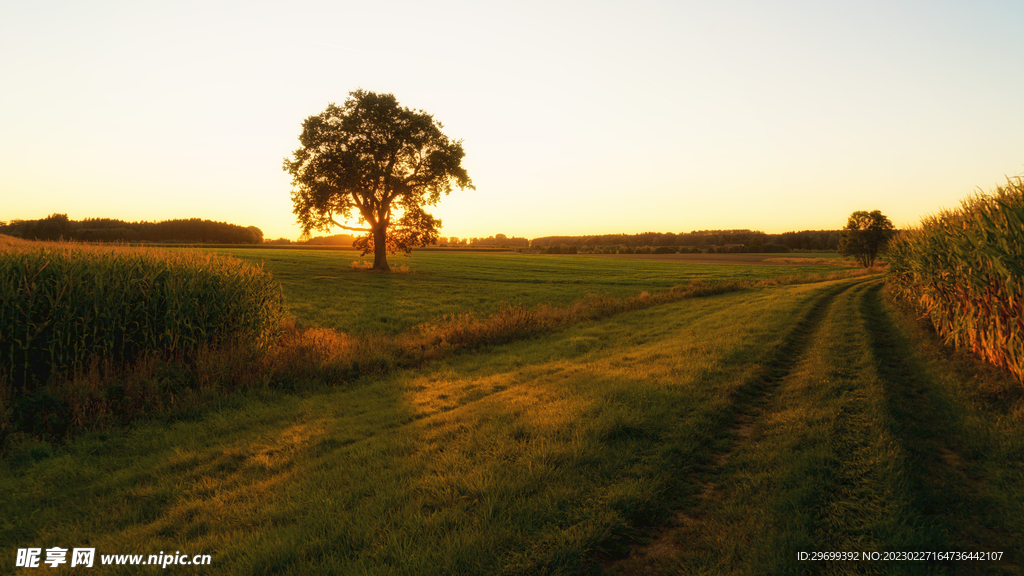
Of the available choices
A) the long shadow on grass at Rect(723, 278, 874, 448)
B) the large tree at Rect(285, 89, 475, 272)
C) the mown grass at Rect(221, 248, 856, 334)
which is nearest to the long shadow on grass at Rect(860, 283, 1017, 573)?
the long shadow on grass at Rect(723, 278, 874, 448)

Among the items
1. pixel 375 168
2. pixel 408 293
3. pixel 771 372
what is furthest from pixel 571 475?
pixel 375 168

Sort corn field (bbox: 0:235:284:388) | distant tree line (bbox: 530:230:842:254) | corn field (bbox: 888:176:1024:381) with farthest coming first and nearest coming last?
distant tree line (bbox: 530:230:842:254) → corn field (bbox: 0:235:284:388) → corn field (bbox: 888:176:1024:381)

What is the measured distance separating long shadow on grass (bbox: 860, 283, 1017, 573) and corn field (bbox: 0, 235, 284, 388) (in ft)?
44.1

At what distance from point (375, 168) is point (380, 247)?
7794 mm

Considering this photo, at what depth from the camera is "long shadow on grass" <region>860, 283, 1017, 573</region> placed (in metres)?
4.09

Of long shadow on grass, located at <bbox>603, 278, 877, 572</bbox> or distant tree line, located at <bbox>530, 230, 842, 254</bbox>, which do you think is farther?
distant tree line, located at <bbox>530, 230, 842, 254</bbox>

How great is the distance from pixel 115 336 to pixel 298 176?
32186 millimetres

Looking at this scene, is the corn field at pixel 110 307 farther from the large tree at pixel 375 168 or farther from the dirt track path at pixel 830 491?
the large tree at pixel 375 168

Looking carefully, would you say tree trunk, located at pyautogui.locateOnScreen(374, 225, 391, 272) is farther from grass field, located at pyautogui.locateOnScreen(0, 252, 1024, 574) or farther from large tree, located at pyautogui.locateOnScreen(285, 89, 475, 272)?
grass field, located at pyautogui.locateOnScreen(0, 252, 1024, 574)

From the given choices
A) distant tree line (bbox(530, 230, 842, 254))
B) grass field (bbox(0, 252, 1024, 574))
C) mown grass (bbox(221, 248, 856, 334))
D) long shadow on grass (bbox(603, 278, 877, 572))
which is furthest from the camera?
distant tree line (bbox(530, 230, 842, 254))

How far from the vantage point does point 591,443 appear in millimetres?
6129

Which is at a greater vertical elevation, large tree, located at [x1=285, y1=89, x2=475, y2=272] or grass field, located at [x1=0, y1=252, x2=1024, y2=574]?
large tree, located at [x1=285, y1=89, x2=475, y2=272]

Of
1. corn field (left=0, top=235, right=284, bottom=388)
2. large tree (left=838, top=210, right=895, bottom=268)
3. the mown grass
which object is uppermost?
large tree (left=838, top=210, right=895, bottom=268)

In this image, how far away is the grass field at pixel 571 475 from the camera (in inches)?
164
